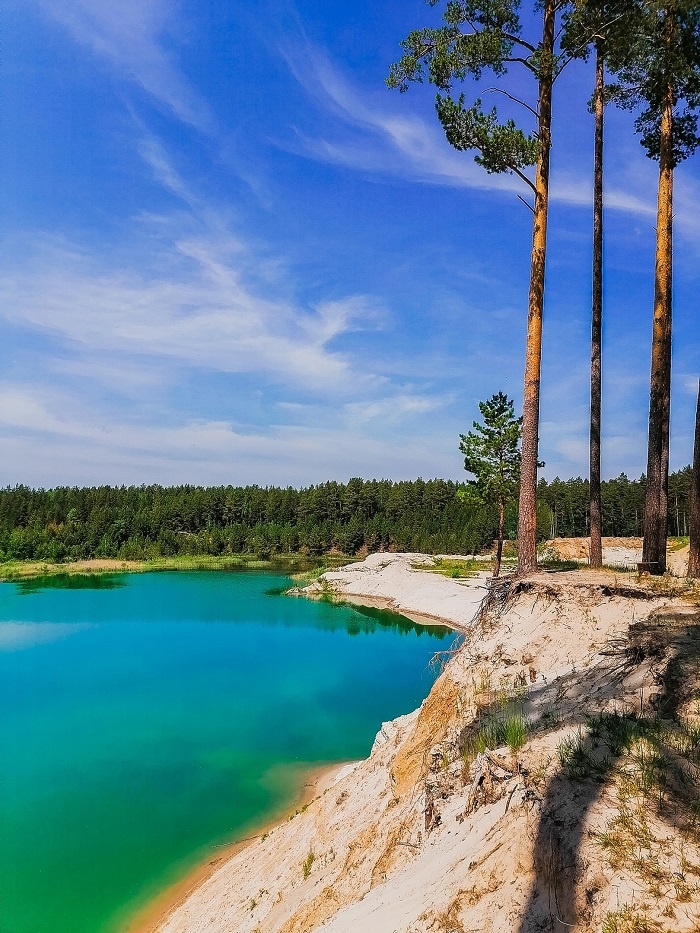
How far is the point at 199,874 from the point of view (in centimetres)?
1197

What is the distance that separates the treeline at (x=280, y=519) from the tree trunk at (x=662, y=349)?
73.7 metres

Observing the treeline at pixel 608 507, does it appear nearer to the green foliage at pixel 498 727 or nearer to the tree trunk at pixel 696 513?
the tree trunk at pixel 696 513

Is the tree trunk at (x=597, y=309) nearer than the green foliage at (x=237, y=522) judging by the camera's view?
Yes

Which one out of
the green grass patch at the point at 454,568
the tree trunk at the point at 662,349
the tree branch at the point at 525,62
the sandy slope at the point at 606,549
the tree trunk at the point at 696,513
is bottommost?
the green grass patch at the point at 454,568

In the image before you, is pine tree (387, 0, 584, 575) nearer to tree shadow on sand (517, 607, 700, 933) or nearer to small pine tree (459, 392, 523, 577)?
tree shadow on sand (517, 607, 700, 933)

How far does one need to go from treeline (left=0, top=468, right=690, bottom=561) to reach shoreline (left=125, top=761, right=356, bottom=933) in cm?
7290

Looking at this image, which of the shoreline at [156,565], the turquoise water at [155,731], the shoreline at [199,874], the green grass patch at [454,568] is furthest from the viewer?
the shoreline at [156,565]

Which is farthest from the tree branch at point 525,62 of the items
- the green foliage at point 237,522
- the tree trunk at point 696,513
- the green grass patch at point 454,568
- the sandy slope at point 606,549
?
the green foliage at point 237,522

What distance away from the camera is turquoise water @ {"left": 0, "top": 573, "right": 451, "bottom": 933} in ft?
40.5

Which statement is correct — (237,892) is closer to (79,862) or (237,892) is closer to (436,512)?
(79,862)

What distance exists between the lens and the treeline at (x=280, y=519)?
93062 mm

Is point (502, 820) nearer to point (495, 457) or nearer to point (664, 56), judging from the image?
point (664, 56)

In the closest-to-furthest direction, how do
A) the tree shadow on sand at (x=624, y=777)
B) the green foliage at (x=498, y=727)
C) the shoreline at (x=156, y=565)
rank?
the tree shadow on sand at (x=624, y=777) < the green foliage at (x=498, y=727) < the shoreline at (x=156, y=565)

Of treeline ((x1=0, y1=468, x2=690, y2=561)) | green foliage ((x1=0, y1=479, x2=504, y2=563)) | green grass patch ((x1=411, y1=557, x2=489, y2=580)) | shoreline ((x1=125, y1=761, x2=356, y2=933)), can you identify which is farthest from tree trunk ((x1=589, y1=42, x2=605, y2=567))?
green foliage ((x1=0, y1=479, x2=504, y2=563))
